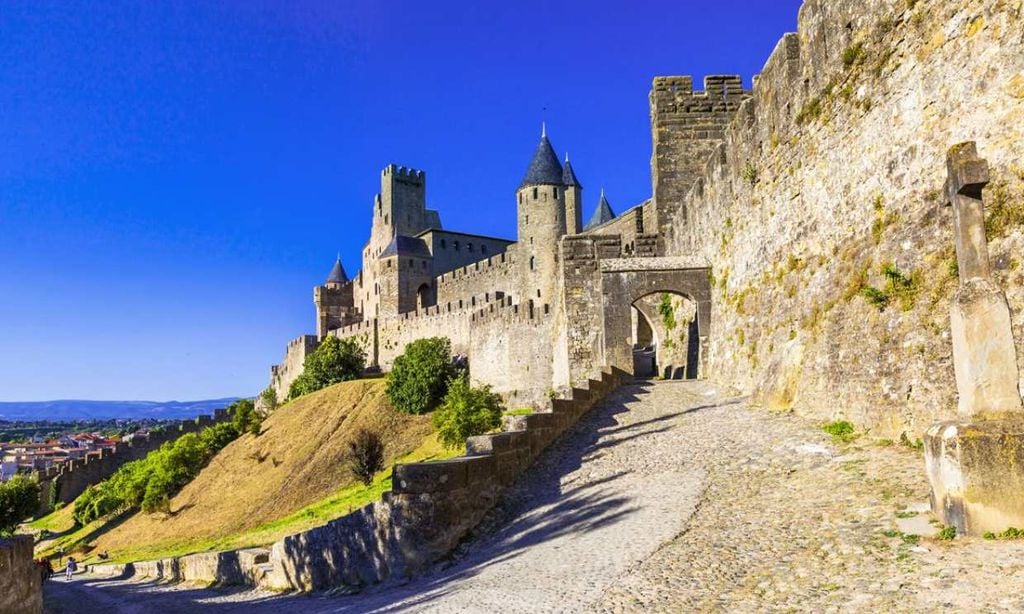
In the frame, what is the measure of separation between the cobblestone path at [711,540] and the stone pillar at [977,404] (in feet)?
1.05

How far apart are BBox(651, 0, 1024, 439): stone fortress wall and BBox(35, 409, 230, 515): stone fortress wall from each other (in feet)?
173

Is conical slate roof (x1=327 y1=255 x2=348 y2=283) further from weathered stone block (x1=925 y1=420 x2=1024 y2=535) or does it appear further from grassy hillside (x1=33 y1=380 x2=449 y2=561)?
weathered stone block (x1=925 y1=420 x2=1024 y2=535)

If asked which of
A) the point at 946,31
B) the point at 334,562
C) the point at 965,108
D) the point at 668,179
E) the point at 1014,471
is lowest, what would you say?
the point at 334,562

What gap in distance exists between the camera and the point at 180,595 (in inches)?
594

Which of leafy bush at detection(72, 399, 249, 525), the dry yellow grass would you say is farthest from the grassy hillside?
leafy bush at detection(72, 399, 249, 525)

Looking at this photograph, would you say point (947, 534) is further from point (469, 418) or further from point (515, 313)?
point (515, 313)

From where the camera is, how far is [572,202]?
57.3 metres

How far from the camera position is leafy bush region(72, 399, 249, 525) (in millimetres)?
40406

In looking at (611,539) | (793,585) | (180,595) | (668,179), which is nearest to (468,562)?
(611,539)

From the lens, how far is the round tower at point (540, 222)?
51.7 m

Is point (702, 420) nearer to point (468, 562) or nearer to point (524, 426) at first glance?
point (524, 426)

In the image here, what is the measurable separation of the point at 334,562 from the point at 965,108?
9.52m

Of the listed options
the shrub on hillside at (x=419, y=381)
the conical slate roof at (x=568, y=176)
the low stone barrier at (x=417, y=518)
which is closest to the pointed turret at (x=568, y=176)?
the conical slate roof at (x=568, y=176)

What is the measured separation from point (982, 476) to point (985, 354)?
954 millimetres
